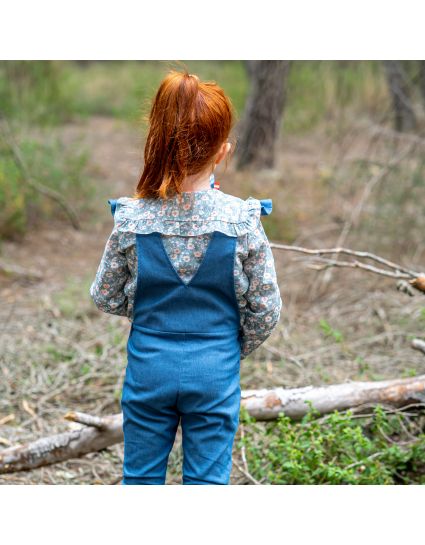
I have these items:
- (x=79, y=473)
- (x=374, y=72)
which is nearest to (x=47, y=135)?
(x=374, y=72)

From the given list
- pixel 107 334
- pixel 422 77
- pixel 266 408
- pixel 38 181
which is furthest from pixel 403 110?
pixel 266 408

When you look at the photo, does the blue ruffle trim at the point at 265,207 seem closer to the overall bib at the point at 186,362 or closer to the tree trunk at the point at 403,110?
the overall bib at the point at 186,362

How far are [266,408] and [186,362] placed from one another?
0.93m

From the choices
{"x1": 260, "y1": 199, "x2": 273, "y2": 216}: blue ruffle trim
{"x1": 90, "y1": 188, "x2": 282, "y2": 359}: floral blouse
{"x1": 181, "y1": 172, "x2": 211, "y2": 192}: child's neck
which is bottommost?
{"x1": 90, "y1": 188, "x2": 282, "y2": 359}: floral blouse

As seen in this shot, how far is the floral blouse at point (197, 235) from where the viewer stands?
5.86 feet

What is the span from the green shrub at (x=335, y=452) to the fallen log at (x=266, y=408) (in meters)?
0.05

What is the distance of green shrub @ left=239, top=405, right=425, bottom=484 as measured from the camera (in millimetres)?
2404

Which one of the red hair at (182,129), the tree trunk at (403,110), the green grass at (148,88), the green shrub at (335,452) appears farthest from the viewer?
the green grass at (148,88)

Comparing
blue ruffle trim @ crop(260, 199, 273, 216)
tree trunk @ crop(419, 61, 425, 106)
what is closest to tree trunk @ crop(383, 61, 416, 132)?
tree trunk @ crop(419, 61, 425, 106)

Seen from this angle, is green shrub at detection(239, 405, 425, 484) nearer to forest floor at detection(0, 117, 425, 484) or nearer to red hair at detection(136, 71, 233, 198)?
forest floor at detection(0, 117, 425, 484)

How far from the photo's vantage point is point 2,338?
380 cm

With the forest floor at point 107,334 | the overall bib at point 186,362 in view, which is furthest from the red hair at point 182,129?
the forest floor at point 107,334
